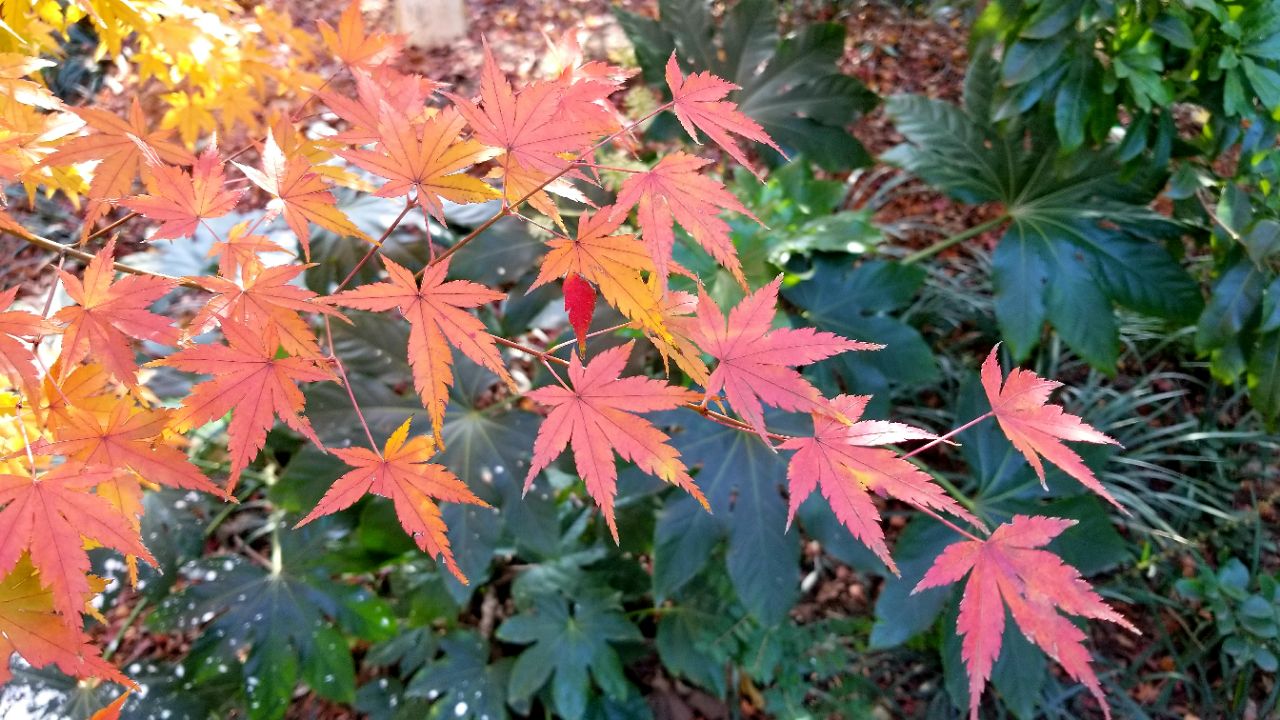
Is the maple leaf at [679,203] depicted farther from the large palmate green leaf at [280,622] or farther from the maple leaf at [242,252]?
the large palmate green leaf at [280,622]

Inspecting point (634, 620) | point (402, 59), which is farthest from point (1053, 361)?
point (402, 59)

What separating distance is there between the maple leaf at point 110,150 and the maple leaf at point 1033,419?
0.83 m

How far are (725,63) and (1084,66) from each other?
0.81 meters

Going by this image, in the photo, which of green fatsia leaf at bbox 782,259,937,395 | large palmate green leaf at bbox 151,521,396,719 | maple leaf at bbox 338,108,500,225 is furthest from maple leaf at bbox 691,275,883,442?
large palmate green leaf at bbox 151,521,396,719

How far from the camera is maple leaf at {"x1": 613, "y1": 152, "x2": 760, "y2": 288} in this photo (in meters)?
0.62

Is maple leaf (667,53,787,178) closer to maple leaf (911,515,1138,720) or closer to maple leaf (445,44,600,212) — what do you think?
maple leaf (445,44,600,212)

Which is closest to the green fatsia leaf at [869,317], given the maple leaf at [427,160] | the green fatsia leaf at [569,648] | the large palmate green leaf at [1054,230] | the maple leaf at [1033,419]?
the large palmate green leaf at [1054,230]

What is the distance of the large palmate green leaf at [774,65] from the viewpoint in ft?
6.23

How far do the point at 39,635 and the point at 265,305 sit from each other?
33cm

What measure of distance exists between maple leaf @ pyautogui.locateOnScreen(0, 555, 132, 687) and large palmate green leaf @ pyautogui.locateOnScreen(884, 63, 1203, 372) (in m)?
1.64

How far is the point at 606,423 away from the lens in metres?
0.66

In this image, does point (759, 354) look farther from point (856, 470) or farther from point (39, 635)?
point (39, 635)

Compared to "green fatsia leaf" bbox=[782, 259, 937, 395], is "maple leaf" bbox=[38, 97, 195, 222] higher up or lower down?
higher up

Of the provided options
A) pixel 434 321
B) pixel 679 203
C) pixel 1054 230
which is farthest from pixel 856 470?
pixel 1054 230
